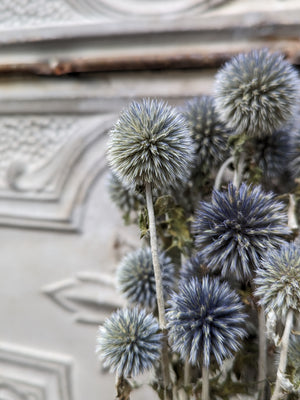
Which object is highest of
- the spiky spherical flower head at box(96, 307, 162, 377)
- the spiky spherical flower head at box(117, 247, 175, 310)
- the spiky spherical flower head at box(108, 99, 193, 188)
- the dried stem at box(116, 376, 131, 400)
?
the spiky spherical flower head at box(108, 99, 193, 188)

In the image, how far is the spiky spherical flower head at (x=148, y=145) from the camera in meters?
0.49

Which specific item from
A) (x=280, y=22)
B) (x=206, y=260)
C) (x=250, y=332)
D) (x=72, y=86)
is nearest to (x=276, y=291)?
(x=206, y=260)

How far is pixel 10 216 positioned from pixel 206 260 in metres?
0.77

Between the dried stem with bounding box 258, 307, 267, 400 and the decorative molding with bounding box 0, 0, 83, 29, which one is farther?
the decorative molding with bounding box 0, 0, 83, 29

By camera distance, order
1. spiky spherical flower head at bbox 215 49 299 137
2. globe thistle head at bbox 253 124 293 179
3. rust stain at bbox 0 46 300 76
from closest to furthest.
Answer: spiky spherical flower head at bbox 215 49 299 137 → globe thistle head at bbox 253 124 293 179 → rust stain at bbox 0 46 300 76

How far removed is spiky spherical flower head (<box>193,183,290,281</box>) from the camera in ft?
1.66

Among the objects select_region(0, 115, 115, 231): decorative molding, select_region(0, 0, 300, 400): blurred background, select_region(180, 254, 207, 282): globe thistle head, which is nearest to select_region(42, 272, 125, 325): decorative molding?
select_region(0, 0, 300, 400): blurred background

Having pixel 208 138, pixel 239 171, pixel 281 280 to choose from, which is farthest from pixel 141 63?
pixel 281 280

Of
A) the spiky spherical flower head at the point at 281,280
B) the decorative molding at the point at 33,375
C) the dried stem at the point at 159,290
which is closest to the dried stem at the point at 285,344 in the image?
the spiky spherical flower head at the point at 281,280

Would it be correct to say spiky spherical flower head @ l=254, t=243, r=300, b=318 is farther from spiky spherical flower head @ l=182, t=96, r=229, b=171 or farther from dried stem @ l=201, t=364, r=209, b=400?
spiky spherical flower head @ l=182, t=96, r=229, b=171

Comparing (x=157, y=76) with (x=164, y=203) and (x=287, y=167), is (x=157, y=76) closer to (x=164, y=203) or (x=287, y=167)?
(x=287, y=167)

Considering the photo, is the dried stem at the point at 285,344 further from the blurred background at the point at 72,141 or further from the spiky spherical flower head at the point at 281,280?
the blurred background at the point at 72,141

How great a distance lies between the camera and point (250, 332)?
2.17 feet

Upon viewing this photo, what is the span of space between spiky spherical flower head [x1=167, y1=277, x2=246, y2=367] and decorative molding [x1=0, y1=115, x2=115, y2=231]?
0.59m
